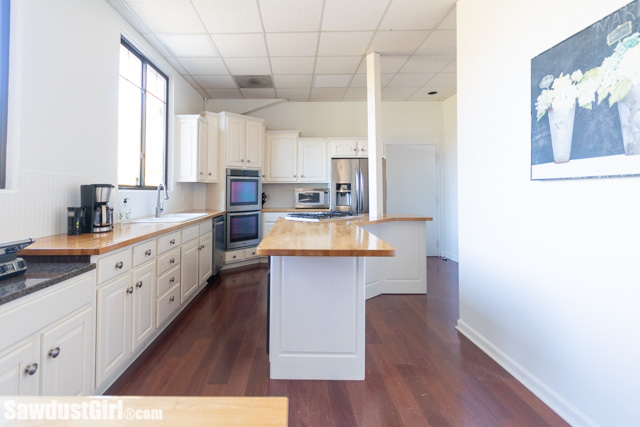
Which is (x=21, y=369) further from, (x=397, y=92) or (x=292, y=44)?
(x=397, y=92)

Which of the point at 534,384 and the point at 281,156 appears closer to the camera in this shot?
the point at 534,384

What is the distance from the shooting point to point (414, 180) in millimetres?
5484

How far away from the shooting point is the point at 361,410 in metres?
1.57

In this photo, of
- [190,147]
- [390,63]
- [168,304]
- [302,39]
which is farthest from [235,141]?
[168,304]

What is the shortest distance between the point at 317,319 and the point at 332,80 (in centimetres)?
376

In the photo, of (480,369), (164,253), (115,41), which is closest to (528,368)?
(480,369)

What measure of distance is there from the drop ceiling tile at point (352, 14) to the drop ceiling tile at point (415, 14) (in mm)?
102

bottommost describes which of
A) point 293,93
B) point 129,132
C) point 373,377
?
point 373,377

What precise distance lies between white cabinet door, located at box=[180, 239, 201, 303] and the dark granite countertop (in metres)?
1.36

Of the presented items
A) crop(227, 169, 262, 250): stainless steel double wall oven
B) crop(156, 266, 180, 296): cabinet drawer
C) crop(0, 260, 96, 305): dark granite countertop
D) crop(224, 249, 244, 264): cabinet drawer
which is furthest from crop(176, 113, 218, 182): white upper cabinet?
crop(0, 260, 96, 305): dark granite countertop

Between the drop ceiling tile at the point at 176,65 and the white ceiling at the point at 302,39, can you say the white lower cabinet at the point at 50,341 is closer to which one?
the white ceiling at the point at 302,39

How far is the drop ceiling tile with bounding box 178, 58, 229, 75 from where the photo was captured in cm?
374

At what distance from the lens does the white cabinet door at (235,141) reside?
439cm

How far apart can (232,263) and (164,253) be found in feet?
6.61
